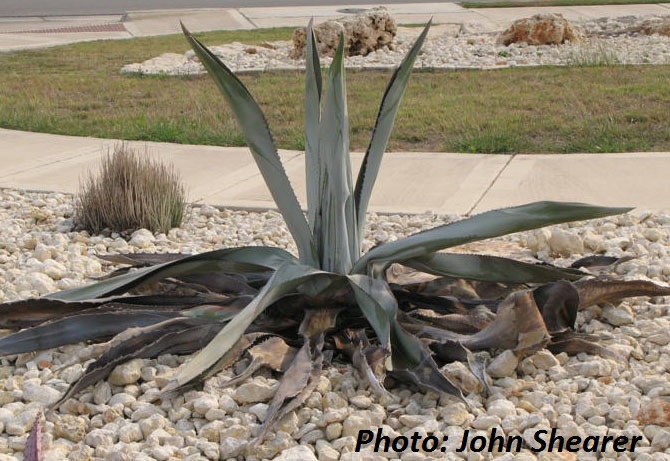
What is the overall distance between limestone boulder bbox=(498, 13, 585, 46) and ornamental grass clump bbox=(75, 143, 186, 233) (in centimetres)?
833

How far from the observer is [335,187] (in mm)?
3641

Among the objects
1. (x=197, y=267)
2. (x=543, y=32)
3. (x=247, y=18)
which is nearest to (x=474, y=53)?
(x=543, y=32)

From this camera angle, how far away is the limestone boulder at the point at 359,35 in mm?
12805

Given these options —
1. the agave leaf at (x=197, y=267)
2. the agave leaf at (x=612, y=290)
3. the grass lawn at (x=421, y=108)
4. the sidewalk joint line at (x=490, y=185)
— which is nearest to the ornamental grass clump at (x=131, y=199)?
the sidewalk joint line at (x=490, y=185)

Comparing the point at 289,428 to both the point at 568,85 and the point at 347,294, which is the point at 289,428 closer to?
the point at 347,294

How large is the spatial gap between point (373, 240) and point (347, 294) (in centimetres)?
160

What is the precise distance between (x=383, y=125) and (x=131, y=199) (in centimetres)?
213

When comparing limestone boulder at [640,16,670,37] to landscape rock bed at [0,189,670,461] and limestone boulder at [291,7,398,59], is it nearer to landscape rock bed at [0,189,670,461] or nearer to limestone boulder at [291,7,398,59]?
limestone boulder at [291,7,398,59]

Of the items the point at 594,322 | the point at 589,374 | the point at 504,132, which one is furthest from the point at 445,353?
the point at 504,132

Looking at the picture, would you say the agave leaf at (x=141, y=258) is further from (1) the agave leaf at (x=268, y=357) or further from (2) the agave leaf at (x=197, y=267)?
(1) the agave leaf at (x=268, y=357)

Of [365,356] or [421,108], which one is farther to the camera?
[421,108]

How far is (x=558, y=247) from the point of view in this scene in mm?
Answer: 4918

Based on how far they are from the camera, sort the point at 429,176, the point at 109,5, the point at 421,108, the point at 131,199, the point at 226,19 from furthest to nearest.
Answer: the point at 109,5 → the point at 226,19 → the point at 421,108 → the point at 429,176 → the point at 131,199

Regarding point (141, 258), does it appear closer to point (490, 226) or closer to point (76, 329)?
point (76, 329)
